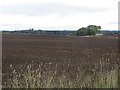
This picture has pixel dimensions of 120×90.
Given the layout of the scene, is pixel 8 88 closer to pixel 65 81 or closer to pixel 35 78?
pixel 35 78

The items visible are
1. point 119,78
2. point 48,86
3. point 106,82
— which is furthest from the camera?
point 119,78

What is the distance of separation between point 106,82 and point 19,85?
2.22 m

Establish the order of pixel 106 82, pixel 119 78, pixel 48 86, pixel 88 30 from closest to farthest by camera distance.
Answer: pixel 48 86 < pixel 106 82 < pixel 119 78 < pixel 88 30

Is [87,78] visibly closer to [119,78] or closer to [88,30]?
[119,78]

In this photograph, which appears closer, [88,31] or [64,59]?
[64,59]

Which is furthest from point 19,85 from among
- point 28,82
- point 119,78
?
point 119,78

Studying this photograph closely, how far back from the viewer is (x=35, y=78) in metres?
8.55

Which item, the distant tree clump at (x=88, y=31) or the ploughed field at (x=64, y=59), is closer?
the ploughed field at (x=64, y=59)

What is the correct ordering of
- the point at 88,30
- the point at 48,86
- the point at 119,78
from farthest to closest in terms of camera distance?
the point at 88,30
the point at 119,78
the point at 48,86

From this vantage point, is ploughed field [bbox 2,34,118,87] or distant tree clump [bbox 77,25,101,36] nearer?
ploughed field [bbox 2,34,118,87]

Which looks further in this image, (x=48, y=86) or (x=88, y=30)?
(x=88, y=30)

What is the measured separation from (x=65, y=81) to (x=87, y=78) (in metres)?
0.69

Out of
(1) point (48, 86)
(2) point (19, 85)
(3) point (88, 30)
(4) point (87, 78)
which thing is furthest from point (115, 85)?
(3) point (88, 30)

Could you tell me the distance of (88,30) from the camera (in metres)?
117
